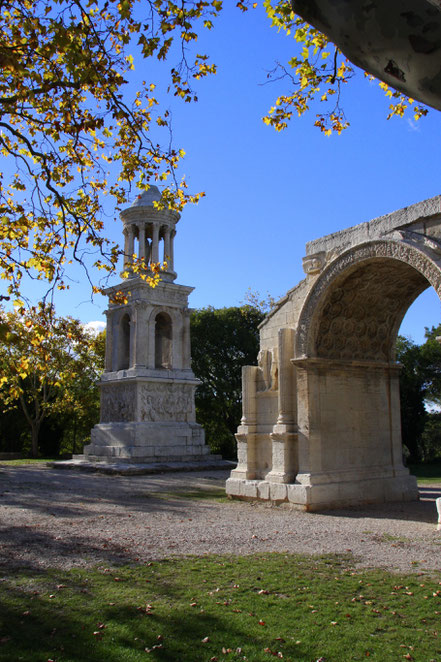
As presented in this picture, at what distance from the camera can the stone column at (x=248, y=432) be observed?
12.0 metres

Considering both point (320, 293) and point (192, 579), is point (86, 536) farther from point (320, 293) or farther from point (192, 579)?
point (320, 293)

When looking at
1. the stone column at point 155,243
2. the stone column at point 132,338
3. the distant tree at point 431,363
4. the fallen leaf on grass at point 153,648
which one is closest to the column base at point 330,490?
the fallen leaf on grass at point 153,648

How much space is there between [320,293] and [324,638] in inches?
295

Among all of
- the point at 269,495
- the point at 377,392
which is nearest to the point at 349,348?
the point at 377,392

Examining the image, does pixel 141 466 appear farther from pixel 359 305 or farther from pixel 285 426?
pixel 359 305

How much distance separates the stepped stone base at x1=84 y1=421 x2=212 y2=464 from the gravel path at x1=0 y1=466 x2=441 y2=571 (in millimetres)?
6543

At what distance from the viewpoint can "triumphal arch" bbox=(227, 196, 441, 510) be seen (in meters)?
10.7

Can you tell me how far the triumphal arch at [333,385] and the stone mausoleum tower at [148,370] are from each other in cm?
878

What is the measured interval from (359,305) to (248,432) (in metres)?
3.62

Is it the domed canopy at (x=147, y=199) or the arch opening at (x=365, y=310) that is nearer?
the arch opening at (x=365, y=310)

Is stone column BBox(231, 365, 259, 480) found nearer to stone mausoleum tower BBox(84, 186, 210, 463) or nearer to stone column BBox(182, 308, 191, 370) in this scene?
stone mausoleum tower BBox(84, 186, 210, 463)

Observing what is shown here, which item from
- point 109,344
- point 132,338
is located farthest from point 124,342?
point 132,338

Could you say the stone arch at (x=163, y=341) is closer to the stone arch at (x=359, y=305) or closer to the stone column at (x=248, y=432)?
the stone column at (x=248, y=432)

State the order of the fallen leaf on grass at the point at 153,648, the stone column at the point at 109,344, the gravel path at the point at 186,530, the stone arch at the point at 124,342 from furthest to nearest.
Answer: the stone column at the point at 109,344 < the stone arch at the point at 124,342 < the gravel path at the point at 186,530 < the fallen leaf on grass at the point at 153,648
